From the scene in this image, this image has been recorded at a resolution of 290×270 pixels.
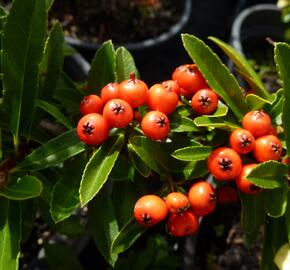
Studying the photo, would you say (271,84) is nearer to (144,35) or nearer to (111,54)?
(144,35)

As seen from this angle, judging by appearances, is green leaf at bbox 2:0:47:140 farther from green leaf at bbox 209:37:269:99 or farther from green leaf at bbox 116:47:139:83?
green leaf at bbox 209:37:269:99

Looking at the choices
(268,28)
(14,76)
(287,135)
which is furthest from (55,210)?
(268,28)

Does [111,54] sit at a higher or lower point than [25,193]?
higher

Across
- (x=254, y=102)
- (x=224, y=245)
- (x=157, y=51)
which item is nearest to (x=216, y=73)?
(x=254, y=102)

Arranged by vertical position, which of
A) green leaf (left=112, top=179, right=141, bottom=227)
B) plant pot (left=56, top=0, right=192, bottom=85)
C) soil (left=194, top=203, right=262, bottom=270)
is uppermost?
green leaf (left=112, top=179, right=141, bottom=227)

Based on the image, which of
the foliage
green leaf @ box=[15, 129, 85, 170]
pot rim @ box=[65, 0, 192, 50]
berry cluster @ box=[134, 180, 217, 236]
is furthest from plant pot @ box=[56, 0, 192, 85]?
berry cluster @ box=[134, 180, 217, 236]

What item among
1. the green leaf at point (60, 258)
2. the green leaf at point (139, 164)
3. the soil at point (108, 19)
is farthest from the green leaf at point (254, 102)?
the soil at point (108, 19)
